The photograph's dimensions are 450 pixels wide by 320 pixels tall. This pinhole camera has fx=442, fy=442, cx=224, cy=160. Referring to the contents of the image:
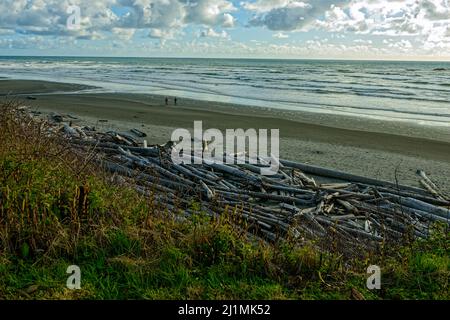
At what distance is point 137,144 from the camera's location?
29.2 ft

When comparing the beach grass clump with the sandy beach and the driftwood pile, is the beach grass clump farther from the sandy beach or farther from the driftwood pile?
the sandy beach

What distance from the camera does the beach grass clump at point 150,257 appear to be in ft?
12.6

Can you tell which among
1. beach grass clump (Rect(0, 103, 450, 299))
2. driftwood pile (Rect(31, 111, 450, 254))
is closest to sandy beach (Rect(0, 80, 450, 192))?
driftwood pile (Rect(31, 111, 450, 254))

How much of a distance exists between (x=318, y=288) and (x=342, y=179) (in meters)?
4.51

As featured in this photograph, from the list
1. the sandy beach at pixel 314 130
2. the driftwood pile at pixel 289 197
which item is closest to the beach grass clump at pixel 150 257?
the driftwood pile at pixel 289 197

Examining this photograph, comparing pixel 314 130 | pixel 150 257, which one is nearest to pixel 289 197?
pixel 150 257

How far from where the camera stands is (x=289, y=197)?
21.2 feet

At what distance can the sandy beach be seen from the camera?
33.5ft

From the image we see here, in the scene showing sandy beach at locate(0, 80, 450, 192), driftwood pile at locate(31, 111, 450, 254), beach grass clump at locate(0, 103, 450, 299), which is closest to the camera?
beach grass clump at locate(0, 103, 450, 299)

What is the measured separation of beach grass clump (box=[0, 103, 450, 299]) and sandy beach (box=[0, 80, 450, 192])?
3209 millimetres

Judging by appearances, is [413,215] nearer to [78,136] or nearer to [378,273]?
[378,273]

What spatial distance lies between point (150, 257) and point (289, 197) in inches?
109

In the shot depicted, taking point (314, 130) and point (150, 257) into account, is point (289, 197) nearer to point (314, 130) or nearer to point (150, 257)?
point (150, 257)

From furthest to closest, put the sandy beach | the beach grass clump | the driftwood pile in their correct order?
the sandy beach < the driftwood pile < the beach grass clump
